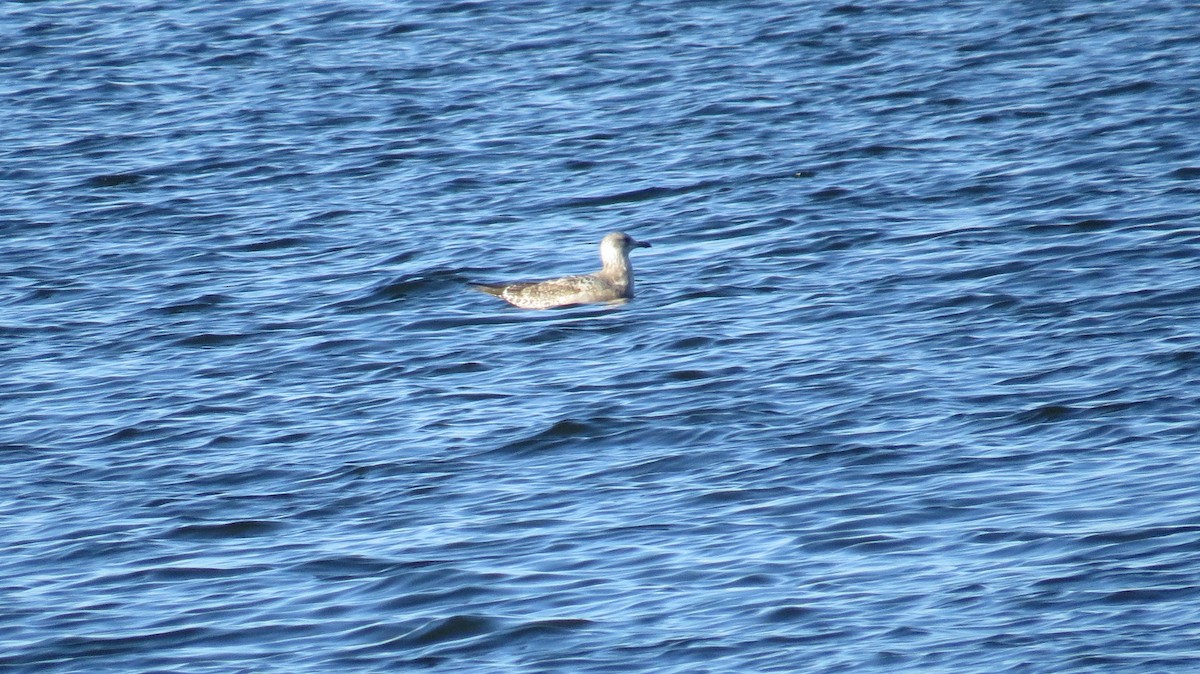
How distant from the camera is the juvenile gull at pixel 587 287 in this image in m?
16.1

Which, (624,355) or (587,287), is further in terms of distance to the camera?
(587,287)

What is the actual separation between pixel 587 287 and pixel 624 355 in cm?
160

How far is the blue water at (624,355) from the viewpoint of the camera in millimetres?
9375

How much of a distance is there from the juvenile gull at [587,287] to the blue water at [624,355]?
147 mm

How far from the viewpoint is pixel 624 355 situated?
14.7m

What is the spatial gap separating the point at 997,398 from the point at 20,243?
10732 mm

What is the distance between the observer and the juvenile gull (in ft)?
52.7

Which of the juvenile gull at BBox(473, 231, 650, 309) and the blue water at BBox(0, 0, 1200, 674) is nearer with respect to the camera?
the blue water at BBox(0, 0, 1200, 674)

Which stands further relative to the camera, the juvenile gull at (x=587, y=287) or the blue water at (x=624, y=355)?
→ the juvenile gull at (x=587, y=287)

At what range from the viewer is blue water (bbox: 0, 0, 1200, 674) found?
9.38 m

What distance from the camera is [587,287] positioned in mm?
16156

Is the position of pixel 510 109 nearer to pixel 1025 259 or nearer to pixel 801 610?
pixel 1025 259

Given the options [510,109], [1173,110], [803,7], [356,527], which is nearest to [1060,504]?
[356,527]

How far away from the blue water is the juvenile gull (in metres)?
0.15
